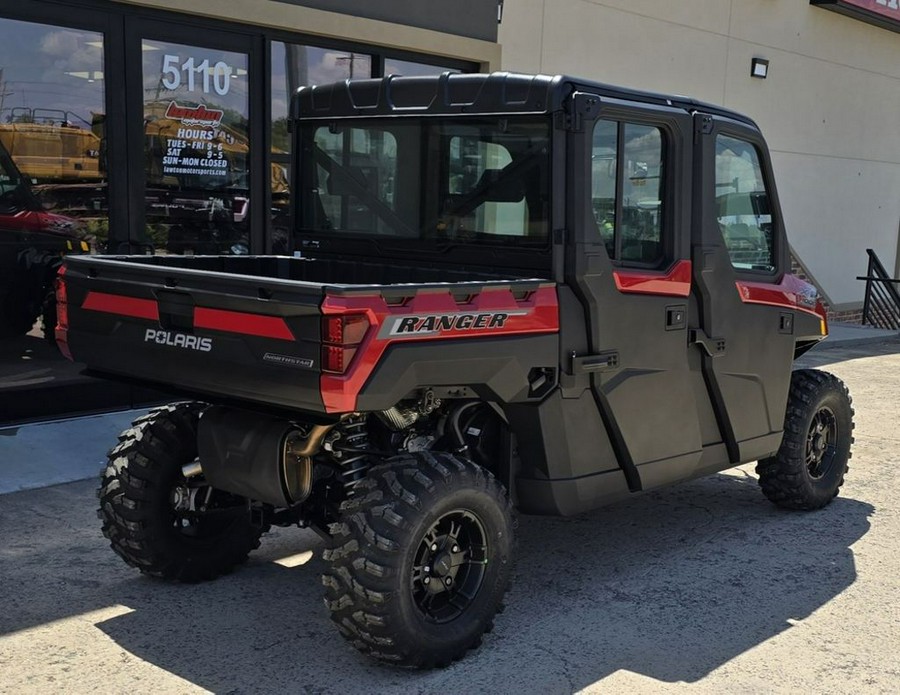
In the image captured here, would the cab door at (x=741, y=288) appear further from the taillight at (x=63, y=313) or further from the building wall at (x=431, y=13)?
the building wall at (x=431, y=13)

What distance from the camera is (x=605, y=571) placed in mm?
5094

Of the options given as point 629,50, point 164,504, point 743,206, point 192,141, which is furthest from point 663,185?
point 629,50

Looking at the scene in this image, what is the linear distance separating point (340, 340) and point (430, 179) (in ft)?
5.45

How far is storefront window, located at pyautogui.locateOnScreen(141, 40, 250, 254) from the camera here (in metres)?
7.88

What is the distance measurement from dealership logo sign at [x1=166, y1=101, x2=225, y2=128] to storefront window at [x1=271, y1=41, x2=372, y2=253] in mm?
550

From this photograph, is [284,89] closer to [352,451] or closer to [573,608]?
[352,451]

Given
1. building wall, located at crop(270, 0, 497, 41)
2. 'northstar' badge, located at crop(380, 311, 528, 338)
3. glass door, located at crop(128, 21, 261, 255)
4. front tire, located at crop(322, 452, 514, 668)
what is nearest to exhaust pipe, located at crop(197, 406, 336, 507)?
front tire, located at crop(322, 452, 514, 668)

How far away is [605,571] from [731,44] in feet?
33.1

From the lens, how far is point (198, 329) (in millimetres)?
3908

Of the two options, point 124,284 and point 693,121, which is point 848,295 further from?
point 124,284

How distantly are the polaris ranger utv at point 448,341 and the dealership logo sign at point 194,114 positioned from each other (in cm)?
300

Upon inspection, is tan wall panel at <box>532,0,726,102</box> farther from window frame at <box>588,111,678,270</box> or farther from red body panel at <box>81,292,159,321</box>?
red body panel at <box>81,292,159,321</box>

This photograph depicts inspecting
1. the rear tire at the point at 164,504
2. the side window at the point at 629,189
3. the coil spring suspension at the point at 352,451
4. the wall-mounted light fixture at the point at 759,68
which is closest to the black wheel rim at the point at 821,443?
the side window at the point at 629,189

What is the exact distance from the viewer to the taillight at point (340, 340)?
3473 millimetres
